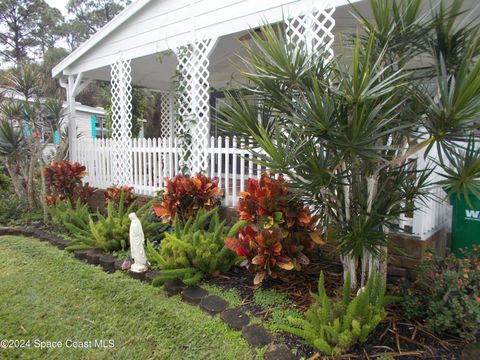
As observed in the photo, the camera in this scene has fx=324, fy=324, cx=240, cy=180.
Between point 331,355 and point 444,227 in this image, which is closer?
point 331,355

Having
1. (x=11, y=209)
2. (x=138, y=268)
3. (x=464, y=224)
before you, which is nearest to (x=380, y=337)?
(x=464, y=224)

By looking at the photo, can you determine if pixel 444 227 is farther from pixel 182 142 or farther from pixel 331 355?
pixel 182 142

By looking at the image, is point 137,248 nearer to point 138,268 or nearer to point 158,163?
point 138,268

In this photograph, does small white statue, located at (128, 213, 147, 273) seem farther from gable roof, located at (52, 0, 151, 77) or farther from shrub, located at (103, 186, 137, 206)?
gable roof, located at (52, 0, 151, 77)

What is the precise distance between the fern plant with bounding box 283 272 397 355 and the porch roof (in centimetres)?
304

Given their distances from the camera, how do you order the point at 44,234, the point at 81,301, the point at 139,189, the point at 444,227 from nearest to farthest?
the point at 81,301 → the point at 444,227 → the point at 44,234 → the point at 139,189

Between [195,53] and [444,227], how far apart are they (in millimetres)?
4281

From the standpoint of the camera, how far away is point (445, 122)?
5.98ft

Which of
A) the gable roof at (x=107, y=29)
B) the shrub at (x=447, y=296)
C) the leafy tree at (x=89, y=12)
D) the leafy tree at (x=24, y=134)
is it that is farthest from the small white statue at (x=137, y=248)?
the leafy tree at (x=89, y=12)

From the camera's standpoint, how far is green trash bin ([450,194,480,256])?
3217 mm

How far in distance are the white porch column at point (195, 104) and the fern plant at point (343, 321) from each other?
325cm

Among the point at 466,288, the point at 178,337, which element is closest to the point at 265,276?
the point at 178,337

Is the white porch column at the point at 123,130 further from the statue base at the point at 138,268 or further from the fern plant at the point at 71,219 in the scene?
the statue base at the point at 138,268

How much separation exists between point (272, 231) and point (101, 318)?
1.68 m
